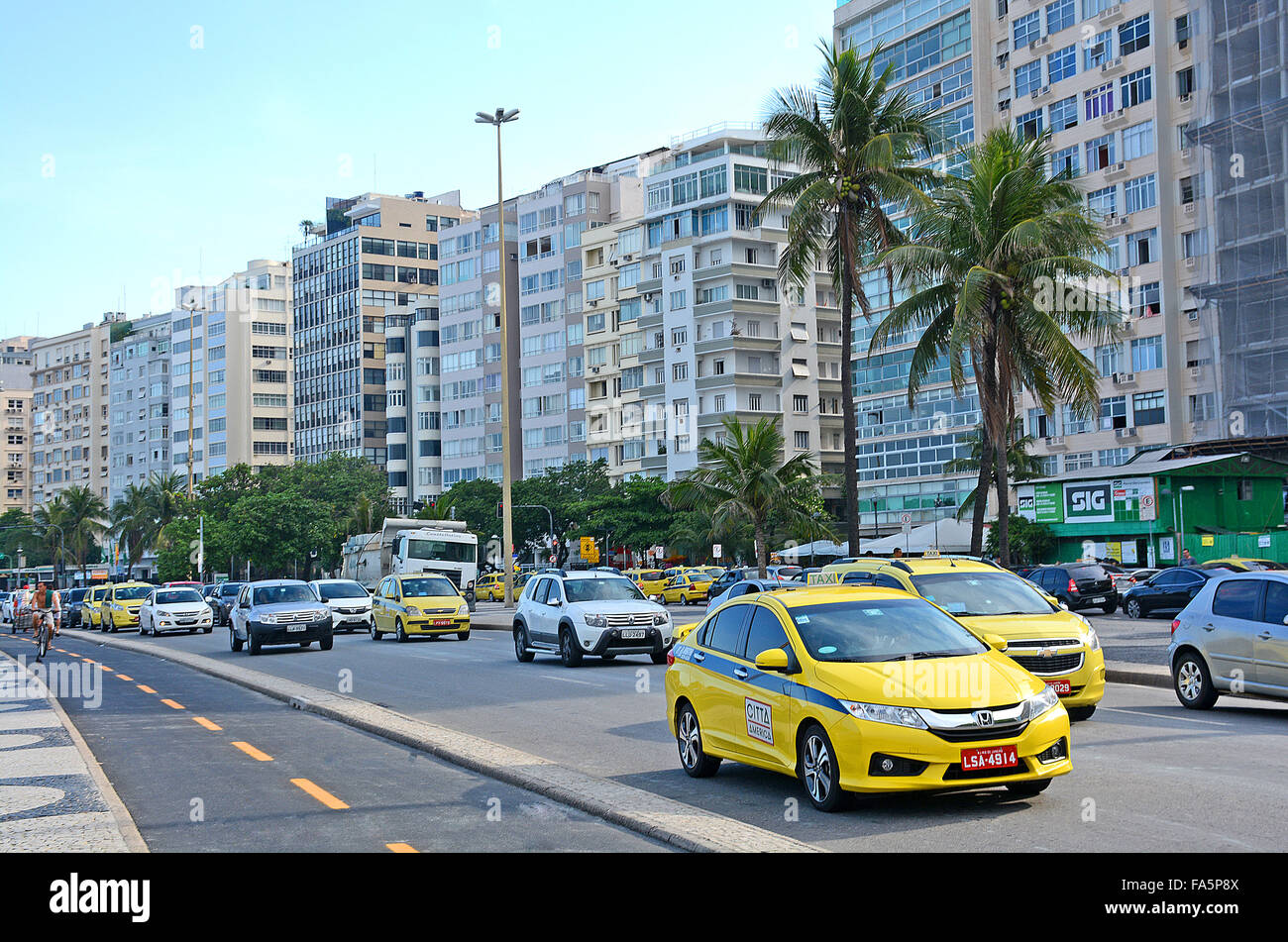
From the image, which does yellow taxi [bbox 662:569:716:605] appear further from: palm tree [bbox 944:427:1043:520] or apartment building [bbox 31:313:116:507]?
apartment building [bbox 31:313:116:507]

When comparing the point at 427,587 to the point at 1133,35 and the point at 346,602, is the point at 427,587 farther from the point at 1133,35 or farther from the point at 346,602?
the point at 1133,35

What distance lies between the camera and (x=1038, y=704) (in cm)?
943

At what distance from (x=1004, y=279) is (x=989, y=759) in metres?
24.0

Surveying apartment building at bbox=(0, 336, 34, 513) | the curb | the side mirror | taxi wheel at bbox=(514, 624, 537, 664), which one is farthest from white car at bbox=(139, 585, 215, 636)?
apartment building at bbox=(0, 336, 34, 513)

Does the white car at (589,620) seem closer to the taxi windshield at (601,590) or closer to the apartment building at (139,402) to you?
the taxi windshield at (601,590)

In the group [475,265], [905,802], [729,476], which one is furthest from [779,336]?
[905,802]

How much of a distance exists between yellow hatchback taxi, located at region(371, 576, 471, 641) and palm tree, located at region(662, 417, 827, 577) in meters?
11.5

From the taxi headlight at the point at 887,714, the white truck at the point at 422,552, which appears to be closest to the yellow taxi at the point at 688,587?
the white truck at the point at 422,552

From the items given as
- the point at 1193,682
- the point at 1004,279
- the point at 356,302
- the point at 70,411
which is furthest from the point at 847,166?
the point at 70,411

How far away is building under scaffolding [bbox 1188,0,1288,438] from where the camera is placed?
159 feet

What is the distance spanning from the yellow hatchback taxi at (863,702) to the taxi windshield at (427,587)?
964 inches

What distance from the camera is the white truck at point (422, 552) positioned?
53.9 metres
